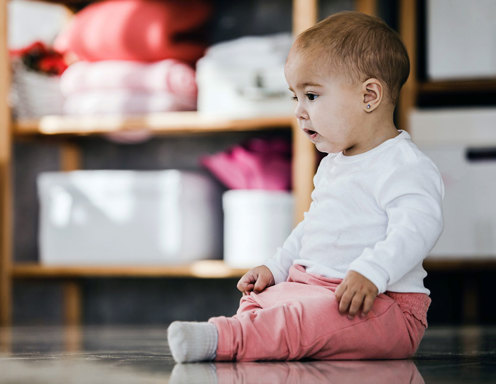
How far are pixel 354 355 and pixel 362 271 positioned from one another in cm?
13

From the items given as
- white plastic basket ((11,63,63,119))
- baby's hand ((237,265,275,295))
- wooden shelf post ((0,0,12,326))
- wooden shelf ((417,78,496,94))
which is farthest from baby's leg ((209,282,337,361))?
white plastic basket ((11,63,63,119))

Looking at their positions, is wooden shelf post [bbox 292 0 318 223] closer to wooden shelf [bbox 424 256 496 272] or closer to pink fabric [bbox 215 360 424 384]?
wooden shelf [bbox 424 256 496 272]

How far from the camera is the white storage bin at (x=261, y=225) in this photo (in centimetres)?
204

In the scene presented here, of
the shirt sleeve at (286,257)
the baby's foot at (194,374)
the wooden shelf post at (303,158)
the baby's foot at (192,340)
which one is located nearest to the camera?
the baby's foot at (194,374)

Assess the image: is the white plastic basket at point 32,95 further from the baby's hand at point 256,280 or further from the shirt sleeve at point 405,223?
the shirt sleeve at point 405,223

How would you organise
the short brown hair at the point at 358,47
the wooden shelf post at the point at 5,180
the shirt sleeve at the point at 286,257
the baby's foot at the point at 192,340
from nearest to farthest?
1. the baby's foot at the point at 192,340
2. the short brown hair at the point at 358,47
3. the shirt sleeve at the point at 286,257
4. the wooden shelf post at the point at 5,180

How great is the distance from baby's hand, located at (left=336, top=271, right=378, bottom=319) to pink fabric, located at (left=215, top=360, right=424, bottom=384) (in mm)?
71

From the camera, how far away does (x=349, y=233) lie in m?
1.07

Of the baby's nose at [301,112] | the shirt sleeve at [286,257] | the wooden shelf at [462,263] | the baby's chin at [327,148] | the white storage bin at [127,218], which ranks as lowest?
the wooden shelf at [462,263]

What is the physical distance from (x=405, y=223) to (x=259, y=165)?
111cm

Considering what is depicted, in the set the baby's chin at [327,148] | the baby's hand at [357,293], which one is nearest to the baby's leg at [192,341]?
the baby's hand at [357,293]

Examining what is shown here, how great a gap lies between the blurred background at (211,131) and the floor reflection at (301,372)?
1.05m

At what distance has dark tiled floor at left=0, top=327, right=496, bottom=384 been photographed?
2.71ft

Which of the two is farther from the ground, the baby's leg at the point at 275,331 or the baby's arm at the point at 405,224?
the baby's arm at the point at 405,224
